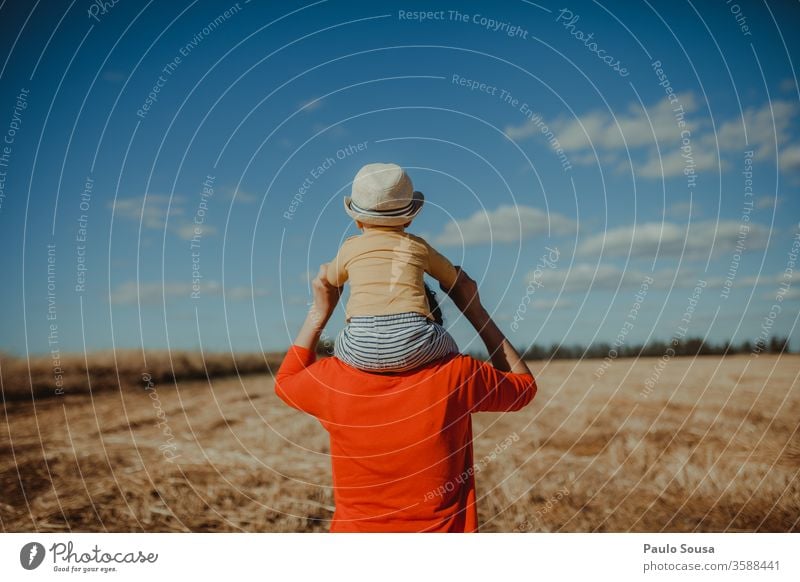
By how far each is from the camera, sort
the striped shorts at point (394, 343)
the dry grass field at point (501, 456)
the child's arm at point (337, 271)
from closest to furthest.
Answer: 1. the striped shorts at point (394, 343)
2. the child's arm at point (337, 271)
3. the dry grass field at point (501, 456)

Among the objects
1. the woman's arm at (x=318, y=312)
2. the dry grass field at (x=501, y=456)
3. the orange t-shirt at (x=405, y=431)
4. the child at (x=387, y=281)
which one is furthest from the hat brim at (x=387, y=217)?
the dry grass field at (x=501, y=456)

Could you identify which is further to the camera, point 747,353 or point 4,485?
point 747,353

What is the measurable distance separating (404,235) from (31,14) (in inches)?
84.2

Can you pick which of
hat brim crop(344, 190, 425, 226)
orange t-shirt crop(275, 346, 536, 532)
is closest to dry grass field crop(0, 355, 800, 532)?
orange t-shirt crop(275, 346, 536, 532)

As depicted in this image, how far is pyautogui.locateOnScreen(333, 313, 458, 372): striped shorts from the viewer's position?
1.59 meters

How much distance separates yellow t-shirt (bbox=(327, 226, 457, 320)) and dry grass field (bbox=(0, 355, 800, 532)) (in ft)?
4.98

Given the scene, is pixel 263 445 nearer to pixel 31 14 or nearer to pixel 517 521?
pixel 517 521

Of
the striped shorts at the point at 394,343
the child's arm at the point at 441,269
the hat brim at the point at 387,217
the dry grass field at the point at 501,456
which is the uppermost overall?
the hat brim at the point at 387,217

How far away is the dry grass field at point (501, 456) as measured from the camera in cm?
288

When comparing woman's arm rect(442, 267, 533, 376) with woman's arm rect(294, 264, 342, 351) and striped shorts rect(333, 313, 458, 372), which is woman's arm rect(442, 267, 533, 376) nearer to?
striped shorts rect(333, 313, 458, 372)

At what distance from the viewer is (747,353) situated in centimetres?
325

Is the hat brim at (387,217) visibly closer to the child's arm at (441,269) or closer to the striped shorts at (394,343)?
the child's arm at (441,269)

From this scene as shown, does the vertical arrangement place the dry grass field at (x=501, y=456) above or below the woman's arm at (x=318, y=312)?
below
